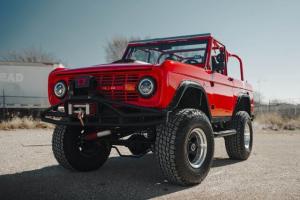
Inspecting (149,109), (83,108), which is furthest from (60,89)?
(149,109)

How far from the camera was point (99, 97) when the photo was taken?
13.4ft

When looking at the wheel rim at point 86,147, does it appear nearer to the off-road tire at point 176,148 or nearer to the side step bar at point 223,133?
the off-road tire at point 176,148

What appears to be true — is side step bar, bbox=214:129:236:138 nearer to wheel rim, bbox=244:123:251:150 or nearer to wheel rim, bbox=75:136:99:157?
wheel rim, bbox=244:123:251:150

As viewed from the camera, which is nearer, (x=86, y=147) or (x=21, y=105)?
(x=86, y=147)

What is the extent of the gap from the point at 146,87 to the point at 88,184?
4.44 ft

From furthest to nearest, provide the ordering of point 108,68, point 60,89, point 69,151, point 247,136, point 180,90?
1. point 247,136
2. point 69,151
3. point 60,89
4. point 108,68
5. point 180,90

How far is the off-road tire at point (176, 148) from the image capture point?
3.81 metres

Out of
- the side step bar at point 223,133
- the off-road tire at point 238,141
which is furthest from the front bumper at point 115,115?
the off-road tire at point 238,141

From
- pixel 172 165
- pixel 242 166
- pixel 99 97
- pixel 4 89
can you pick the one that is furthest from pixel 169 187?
pixel 4 89

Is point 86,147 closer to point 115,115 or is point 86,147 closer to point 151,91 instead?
point 115,115

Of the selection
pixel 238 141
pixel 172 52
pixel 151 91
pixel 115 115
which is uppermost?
pixel 172 52

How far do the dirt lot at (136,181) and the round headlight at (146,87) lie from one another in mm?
1077

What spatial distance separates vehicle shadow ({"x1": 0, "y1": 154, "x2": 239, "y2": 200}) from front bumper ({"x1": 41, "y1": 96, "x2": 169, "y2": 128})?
0.72 m

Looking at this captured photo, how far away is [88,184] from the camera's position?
4.08 m
